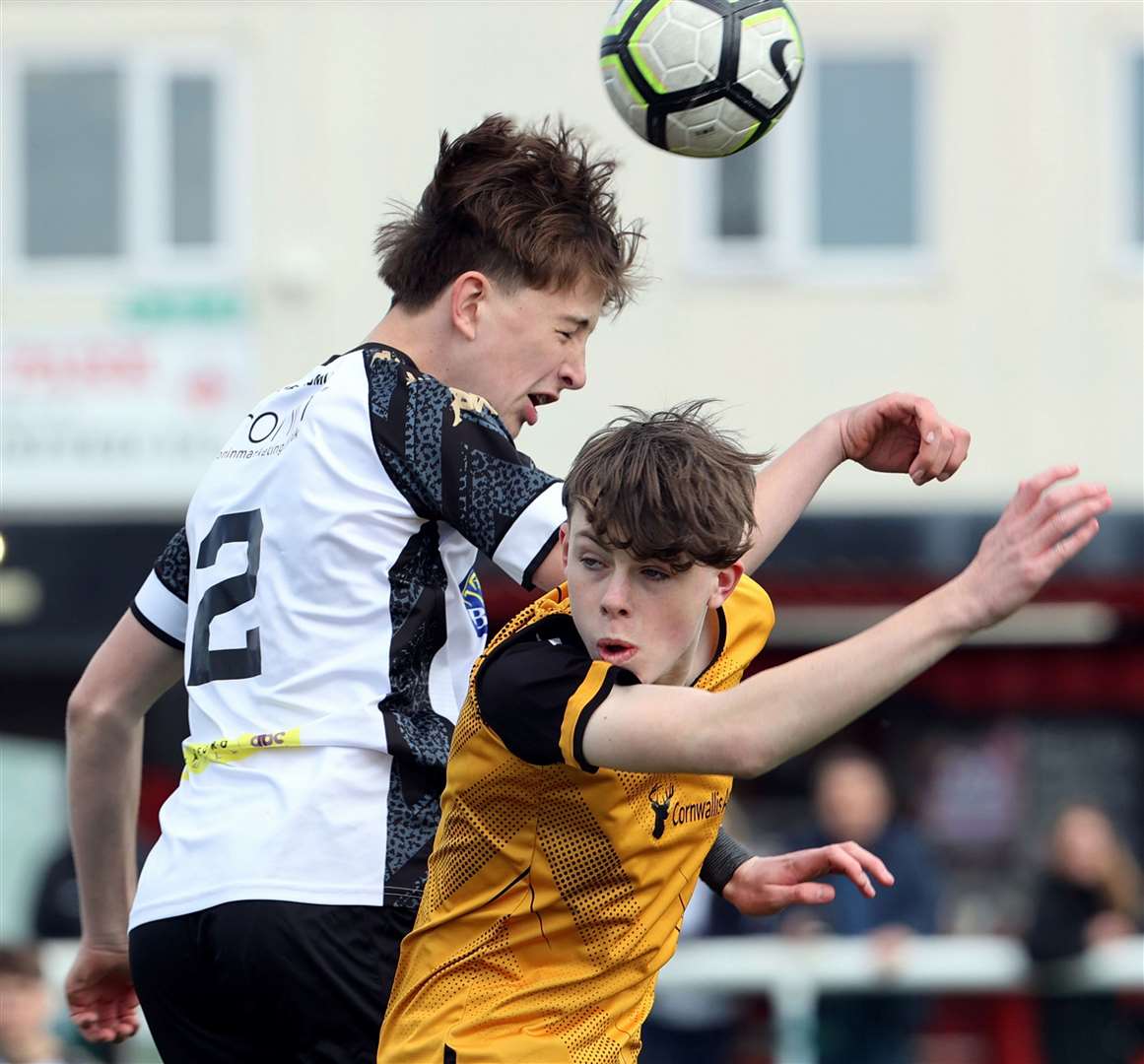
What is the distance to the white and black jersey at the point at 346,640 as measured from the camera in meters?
3.17

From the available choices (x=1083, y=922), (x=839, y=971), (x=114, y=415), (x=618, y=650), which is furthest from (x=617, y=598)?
(x=114, y=415)

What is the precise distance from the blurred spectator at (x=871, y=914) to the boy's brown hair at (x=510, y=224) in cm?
554

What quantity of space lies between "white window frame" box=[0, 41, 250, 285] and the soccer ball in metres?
10.4

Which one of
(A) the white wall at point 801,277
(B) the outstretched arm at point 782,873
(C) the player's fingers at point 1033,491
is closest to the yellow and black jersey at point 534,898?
(B) the outstretched arm at point 782,873

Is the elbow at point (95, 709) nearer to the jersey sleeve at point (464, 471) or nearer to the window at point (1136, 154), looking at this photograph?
the jersey sleeve at point (464, 471)

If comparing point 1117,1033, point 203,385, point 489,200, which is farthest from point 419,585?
Answer: point 203,385

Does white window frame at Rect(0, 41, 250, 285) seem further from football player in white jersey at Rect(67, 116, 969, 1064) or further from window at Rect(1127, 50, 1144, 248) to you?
football player in white jersey at Rect(67, 116, 969, 1064)

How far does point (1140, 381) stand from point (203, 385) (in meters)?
6.67

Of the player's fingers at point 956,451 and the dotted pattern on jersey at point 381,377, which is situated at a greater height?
the dotted pattern on jersey at point 381,377

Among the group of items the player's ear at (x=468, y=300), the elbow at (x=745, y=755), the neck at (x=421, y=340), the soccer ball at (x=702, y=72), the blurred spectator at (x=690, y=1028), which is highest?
the soccer ball at (x=702, y=72)

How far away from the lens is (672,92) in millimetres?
4129

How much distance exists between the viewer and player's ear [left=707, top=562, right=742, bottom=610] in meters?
2.99

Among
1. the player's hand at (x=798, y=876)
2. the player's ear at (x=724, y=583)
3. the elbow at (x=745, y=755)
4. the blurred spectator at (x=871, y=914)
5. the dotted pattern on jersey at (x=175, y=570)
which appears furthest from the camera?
the blurred spectator at (x=871, y=914)

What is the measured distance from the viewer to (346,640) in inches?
126
